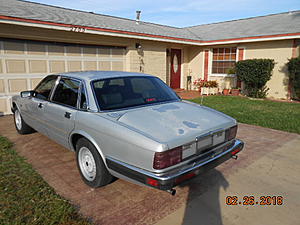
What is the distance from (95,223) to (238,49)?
12003 millimetres

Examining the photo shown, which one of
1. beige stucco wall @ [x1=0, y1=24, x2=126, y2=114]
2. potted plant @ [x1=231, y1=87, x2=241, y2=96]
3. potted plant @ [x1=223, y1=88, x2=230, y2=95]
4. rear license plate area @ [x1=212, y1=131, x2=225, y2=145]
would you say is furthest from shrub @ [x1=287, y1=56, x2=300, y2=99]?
rear license plate area @ [x1=212, y1=131, x2=225, y2=145]

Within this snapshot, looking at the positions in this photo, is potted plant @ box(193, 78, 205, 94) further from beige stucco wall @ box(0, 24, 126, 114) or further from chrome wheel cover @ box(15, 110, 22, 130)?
chrome wheel cover @ box(15, 110, 22, 130)

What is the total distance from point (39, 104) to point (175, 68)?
1073 centimetres

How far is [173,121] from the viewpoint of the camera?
279 centimetres

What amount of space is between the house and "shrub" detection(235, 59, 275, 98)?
55 centimetres

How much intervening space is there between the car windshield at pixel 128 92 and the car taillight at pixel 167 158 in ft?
3.60

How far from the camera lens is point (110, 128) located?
8.77 feet

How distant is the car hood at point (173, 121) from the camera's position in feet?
8.13

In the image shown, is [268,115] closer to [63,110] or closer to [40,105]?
[63,110]

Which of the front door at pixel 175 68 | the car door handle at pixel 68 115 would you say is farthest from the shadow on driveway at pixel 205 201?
the front door at pixel 175 68

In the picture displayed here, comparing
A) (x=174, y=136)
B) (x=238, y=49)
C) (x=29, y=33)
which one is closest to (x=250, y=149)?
(x=174, y=136)

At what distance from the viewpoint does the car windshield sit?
3.20m

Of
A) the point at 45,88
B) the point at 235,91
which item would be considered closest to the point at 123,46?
the point at 235,91

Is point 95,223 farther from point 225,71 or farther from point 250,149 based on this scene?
point 225,71
